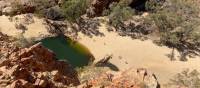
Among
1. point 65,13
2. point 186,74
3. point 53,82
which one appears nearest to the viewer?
point 53,82

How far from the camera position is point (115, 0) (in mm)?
75438

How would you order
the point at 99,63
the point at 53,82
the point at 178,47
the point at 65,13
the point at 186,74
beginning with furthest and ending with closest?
the point at 65,13
the point at 178,47
the point at 99,63
the point at 186,74
the point at 53,82

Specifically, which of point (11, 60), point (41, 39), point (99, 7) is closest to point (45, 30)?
point (41, 39)

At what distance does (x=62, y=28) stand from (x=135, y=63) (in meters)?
16.1

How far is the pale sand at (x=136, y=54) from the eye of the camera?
60750 mm

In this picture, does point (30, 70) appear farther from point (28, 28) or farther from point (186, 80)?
point (28, 28)

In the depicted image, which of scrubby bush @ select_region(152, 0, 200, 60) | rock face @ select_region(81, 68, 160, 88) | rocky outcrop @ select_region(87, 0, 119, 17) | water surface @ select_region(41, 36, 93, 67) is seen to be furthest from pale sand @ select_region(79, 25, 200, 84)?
rock face @ select_region(81, 68, 160, 88)

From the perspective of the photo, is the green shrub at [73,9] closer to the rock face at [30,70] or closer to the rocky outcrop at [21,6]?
the rocky outcrop at [21,6]

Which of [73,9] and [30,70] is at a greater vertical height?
[30,70]

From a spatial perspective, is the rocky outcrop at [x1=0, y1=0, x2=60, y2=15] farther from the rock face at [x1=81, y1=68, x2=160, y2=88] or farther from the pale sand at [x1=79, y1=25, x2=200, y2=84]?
the rock face at [x1=81, y1=68, x2=160, y2=88]

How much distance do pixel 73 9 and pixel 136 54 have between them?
14145 millimetres

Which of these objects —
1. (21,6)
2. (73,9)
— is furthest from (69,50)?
(21,6)

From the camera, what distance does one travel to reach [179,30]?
6769 cm

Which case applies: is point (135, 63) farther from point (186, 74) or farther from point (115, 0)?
point (115, 0)
